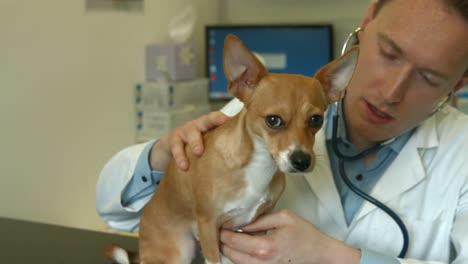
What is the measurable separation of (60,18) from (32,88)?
0.97ft

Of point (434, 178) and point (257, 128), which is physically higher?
point (257, 128)

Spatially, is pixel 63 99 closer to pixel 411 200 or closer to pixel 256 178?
pixel 256 178


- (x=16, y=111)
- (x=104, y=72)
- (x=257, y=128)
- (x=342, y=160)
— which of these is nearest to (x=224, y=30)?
(x=104, y=72)

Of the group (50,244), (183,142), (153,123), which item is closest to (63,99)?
(153,123)

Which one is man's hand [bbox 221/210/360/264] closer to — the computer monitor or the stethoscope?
the stethoscope

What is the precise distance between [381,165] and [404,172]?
0.20 ft

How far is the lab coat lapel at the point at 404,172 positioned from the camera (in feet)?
4.15

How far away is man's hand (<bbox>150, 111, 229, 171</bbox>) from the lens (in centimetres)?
111

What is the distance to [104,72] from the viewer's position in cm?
228

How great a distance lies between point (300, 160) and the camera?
90 centimetres

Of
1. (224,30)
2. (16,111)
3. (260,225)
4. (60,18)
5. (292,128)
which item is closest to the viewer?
(292,128)

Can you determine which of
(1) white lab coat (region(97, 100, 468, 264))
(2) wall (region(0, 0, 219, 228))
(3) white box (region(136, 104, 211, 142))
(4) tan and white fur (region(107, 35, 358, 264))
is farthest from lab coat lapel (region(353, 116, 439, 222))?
(3) white box (region(136, 104, 211, 142))

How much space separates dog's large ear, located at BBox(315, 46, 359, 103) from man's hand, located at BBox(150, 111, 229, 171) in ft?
0.81

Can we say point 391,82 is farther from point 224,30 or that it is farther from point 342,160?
point 224,30
